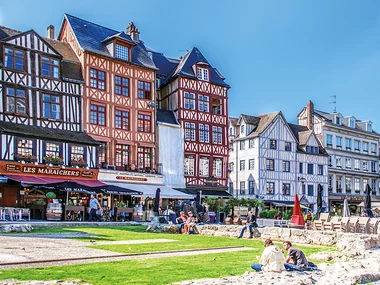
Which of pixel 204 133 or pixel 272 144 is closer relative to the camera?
pixel 204 133

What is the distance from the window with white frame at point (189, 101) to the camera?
39094 millimetres

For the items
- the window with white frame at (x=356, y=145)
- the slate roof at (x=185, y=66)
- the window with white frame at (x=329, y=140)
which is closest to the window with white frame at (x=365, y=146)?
the window with white frame at (x=356, y=145)

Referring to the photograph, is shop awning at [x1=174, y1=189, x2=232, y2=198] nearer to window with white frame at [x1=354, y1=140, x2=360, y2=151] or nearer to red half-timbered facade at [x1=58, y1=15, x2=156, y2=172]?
red half-timbered facade at [x1=58, y1=15, x2=156, y2=172]

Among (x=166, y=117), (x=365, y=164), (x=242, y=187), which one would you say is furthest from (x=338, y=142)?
(x=166, y=117)

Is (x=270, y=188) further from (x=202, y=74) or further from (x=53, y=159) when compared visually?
(x=53, y=159)

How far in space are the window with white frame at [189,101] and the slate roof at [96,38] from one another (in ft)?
12.3

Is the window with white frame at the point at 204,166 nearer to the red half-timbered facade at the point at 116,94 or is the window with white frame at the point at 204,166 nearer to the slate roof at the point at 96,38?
the red half-timbered facade at the point at 116,94

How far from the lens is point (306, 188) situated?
166 ft

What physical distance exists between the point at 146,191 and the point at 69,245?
58.9 feet

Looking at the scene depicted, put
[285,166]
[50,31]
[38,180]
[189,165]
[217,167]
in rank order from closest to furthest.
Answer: [38,180], [50,31], [189,165], [217,167], [285,166]

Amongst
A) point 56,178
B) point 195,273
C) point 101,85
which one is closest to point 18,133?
point 56,178

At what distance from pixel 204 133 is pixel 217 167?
2.98 meters

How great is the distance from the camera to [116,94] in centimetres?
3478

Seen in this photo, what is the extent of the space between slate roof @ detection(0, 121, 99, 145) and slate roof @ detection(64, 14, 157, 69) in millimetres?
5968
